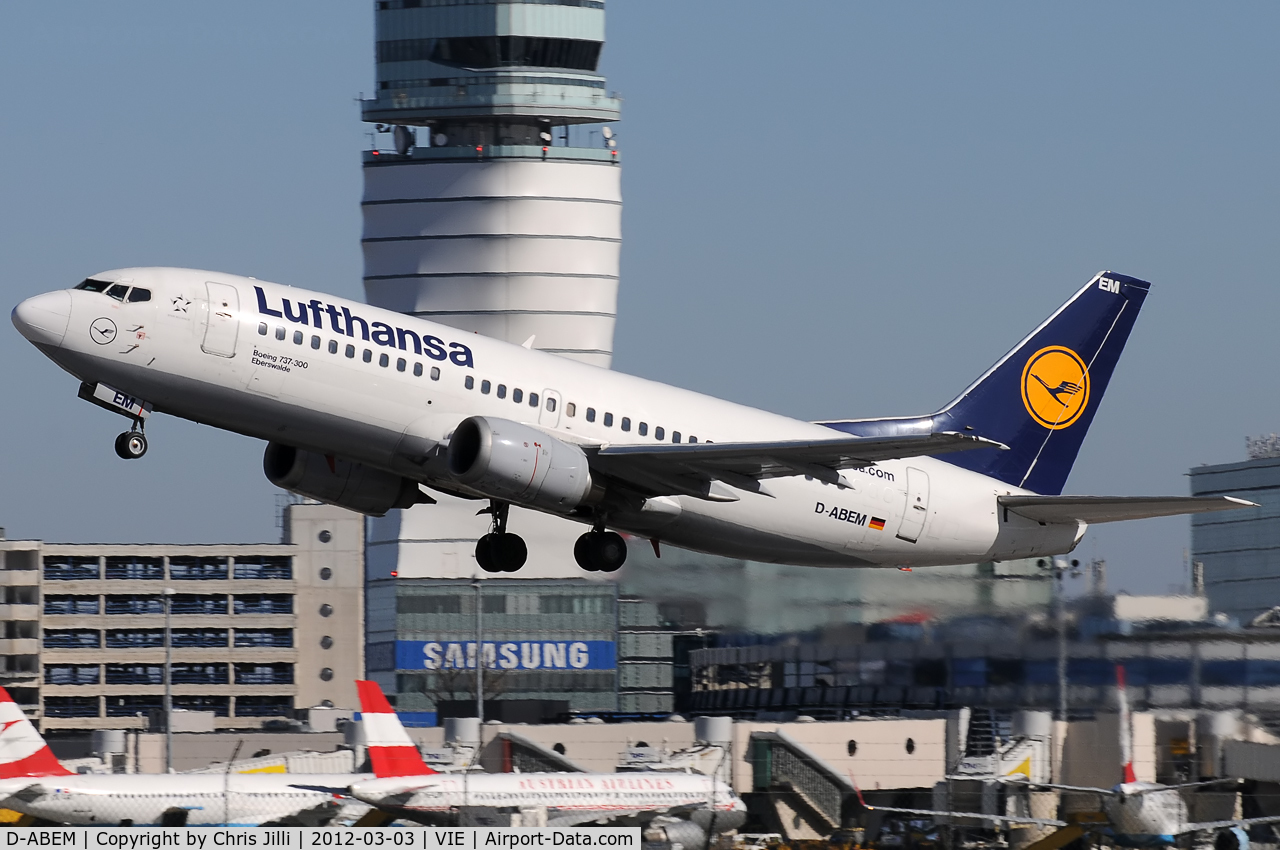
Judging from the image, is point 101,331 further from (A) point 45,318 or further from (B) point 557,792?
(B) point 557,792

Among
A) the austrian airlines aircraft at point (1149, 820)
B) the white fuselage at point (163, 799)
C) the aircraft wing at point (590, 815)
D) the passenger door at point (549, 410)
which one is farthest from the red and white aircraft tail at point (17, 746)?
the austrian airlines aircraft at point (1149, 820)

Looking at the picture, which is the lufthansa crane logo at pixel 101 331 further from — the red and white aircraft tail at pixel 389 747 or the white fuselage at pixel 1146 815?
the white fuselage at pixel 1146 815

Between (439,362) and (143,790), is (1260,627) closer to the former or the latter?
(439,362)

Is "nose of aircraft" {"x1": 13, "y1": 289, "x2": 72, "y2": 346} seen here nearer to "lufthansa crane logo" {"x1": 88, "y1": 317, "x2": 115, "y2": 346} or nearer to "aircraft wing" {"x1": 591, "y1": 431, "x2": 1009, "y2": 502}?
"lufthansa crane logo" {"x1": 88, "y1": 317, "x2": 115, "y2": 346}

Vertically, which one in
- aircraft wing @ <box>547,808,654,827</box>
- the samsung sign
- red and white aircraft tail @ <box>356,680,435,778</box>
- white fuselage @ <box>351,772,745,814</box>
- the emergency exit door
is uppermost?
the emergency exit door

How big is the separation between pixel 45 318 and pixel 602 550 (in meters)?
11.5

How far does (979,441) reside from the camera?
3434 centimetres

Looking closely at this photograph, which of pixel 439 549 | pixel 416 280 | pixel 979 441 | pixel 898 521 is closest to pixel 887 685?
pixel 898 521

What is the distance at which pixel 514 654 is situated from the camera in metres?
130

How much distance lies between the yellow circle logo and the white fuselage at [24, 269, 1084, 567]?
12.8 feet

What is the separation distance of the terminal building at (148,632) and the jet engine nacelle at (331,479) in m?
89.0

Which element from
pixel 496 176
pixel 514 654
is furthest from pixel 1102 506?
pixel 496 176

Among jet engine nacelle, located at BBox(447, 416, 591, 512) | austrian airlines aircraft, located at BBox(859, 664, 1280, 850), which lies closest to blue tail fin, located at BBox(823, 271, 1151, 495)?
austrian airlines aircraft, located at BBox(859, 664, 1280, 850)

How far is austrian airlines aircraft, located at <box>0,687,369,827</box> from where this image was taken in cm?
3844
